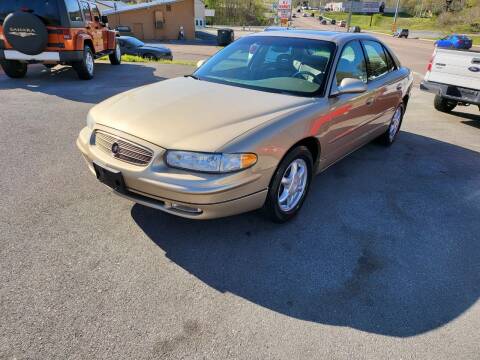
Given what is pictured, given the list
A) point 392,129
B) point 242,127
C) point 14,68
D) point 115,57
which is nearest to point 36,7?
point 14,68

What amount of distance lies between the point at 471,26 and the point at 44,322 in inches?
2675

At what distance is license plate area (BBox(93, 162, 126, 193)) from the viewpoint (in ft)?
9.07

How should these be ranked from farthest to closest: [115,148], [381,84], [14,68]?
[14,68], [381,84], [115,148]

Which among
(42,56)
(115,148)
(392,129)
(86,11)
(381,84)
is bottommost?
(392,129)

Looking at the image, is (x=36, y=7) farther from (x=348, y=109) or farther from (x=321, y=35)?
(x=348, y=109)

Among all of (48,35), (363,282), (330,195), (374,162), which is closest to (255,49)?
(330,195)

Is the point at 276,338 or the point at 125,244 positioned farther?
the point at 125,244

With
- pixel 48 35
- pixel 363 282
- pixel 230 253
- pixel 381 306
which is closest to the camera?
pixel 381 306

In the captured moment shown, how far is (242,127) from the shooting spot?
2.74m

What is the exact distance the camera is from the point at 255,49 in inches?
162

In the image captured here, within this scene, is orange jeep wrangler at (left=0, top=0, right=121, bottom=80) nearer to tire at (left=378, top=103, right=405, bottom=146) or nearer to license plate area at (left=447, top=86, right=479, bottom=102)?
tire at (left=378, top=103, right=405, bottom=146)

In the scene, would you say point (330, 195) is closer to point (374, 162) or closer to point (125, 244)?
point (374, 162)

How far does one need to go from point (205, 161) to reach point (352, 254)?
1.51 metres

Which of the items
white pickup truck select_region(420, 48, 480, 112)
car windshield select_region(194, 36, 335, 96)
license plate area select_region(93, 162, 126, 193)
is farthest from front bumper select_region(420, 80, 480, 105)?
license plate area select_region(93, 162, 126, 193)
